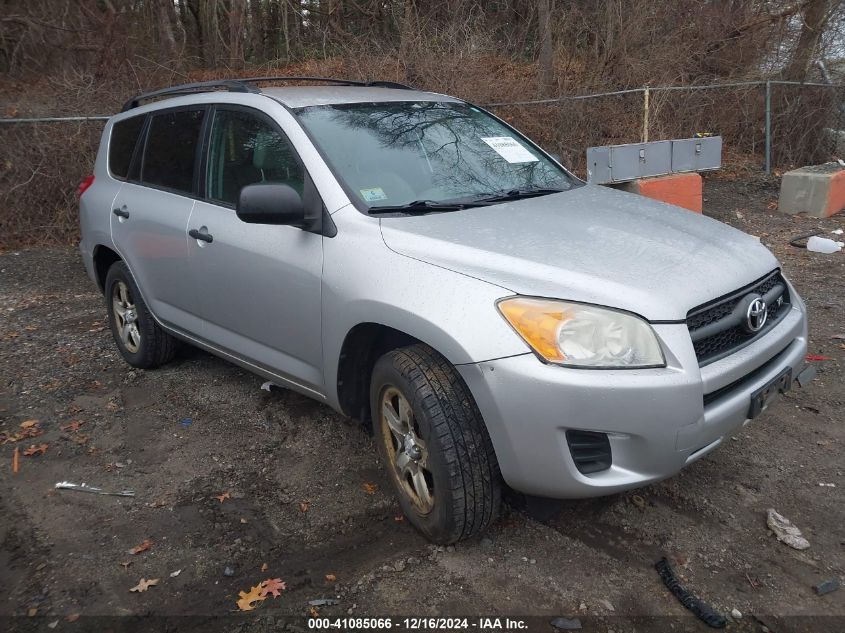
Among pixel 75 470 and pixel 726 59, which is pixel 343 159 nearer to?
pixel 75 470

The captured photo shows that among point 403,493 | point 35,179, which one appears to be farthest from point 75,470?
point 35,179

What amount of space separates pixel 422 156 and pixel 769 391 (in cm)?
190

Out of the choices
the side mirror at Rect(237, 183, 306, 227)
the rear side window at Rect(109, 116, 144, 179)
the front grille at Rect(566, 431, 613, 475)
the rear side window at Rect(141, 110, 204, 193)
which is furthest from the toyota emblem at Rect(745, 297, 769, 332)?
the rear side window at Rect(109, 116, 144, 179)

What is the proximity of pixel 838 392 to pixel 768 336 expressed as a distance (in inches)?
67.1

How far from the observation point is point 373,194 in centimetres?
337

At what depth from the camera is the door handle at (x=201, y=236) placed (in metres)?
3.91

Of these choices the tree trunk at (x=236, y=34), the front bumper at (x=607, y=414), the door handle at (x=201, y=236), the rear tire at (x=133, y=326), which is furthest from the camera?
the tree trunk at (x=236, y=34)

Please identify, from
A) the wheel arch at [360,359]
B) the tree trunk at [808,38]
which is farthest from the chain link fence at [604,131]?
the wheel arch at [360,359]

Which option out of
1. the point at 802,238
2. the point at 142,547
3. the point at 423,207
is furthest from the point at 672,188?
the point at 142,547

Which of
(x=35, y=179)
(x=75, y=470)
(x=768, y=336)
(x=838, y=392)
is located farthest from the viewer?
(x=35, y=179)

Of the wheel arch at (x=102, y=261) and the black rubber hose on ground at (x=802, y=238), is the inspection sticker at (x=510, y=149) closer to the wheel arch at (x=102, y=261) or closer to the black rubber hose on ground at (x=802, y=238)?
the wheel arch at (x=102, y=261)

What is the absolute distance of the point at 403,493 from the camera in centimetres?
313

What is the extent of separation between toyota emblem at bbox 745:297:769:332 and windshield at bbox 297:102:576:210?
1241 millimetres

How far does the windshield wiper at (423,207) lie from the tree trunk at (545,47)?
27.5ft
